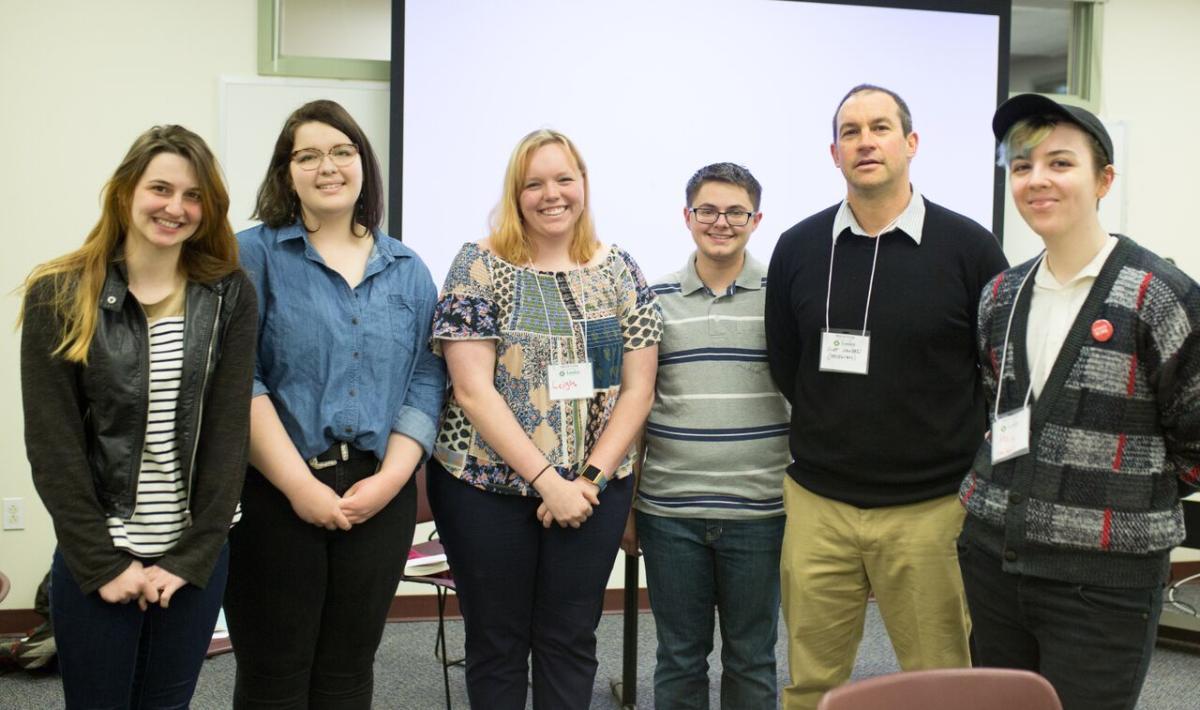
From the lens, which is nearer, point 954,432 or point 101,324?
point 101,324

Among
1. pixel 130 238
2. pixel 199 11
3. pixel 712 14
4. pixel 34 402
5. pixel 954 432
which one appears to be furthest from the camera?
pixel 712 14

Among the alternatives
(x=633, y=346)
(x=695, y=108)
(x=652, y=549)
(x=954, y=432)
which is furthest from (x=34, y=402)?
(x=695, y=108)

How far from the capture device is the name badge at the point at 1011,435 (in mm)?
1582

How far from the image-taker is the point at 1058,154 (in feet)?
5.26

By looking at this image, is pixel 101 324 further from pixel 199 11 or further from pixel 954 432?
pixel 199 11

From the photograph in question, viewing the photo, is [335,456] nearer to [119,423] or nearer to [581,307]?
[119,423]

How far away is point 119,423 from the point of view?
5.15 feet

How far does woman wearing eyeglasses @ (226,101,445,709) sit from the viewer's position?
1817 millimetres

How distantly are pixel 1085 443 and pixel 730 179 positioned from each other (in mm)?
1025

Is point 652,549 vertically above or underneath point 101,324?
underneath

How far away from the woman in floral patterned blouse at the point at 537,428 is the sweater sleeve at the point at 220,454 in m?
0.41

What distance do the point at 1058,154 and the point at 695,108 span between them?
2.53 metres

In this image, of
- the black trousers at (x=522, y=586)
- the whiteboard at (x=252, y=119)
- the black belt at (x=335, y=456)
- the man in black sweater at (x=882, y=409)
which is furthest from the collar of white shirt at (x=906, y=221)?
the whiteboard at (x=252, y=119)

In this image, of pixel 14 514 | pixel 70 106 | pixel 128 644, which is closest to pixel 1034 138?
pixel 128 644
